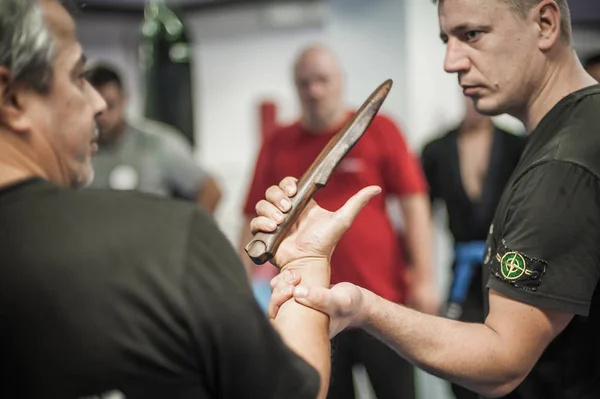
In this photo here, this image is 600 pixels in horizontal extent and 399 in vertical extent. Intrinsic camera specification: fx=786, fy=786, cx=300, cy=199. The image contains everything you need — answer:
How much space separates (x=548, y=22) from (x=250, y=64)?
5.65 metres

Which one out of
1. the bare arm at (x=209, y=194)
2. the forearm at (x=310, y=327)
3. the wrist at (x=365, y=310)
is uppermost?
the forearm at (x=310, y=327)

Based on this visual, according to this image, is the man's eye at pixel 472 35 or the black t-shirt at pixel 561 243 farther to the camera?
the man's eye at pixel 472 35

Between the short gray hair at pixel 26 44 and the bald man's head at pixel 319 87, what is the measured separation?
6.33ft

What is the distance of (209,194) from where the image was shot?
3.61 meters

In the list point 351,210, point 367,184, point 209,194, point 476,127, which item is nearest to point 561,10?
point 351,210

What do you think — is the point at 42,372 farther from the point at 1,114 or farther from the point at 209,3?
the point at 209,3

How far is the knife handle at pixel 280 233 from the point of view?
1.20 m

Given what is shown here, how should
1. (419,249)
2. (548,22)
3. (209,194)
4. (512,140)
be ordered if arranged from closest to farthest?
1. (548,22)
2. (419,249)
3. (512,140)
4. (209,194)

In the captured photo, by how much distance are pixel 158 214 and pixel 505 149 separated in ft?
7.73

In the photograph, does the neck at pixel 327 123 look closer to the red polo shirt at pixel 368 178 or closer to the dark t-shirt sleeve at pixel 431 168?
the red polo shirt at pixel 368 178

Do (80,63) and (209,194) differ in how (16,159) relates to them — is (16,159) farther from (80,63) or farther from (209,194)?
(209,194)

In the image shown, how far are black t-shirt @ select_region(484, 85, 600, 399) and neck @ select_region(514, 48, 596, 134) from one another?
0.05 m

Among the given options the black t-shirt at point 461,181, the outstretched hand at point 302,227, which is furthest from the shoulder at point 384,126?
the outstretched hand at point 302,227

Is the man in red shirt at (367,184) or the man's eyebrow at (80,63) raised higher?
the man's eyebrow at (80,63)
